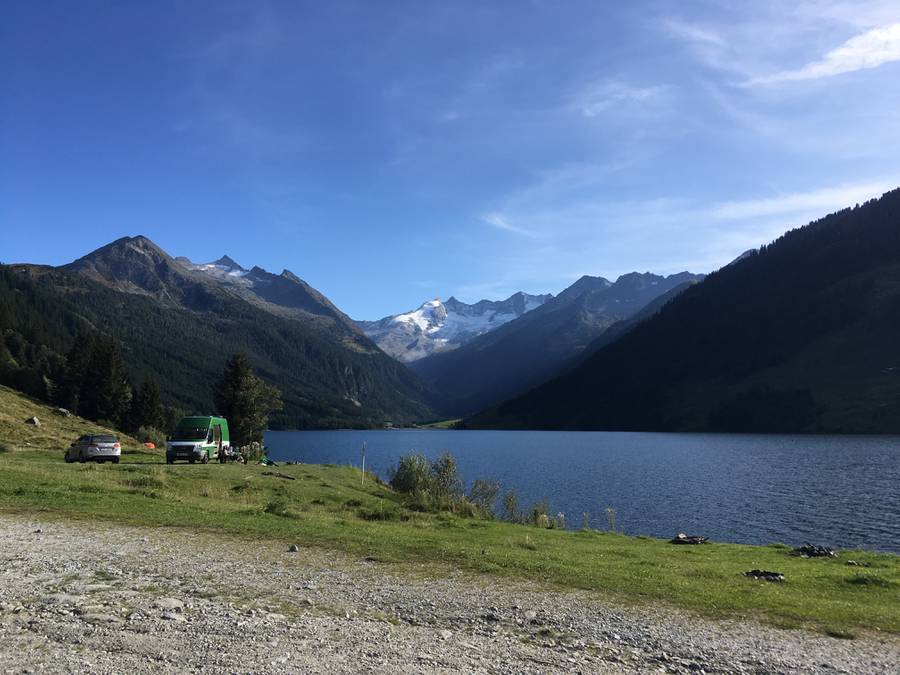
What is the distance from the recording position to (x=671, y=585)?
16219mm

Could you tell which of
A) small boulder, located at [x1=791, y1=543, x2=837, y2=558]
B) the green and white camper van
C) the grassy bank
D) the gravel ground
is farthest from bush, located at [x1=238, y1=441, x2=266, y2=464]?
Answer: small boulder, located at [x1=791, y1=543, x2=837, y2=558]

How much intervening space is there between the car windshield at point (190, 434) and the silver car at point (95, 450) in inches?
218

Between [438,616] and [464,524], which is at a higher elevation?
[438,616]

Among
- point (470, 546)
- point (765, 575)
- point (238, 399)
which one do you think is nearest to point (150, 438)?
point (238, 399)

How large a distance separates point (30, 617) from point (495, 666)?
315 inches

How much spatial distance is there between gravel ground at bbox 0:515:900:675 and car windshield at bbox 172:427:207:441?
36036mm

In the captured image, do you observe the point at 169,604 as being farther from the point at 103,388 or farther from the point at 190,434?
the point at 103,388

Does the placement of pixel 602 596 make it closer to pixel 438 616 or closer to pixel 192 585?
pixel 438 616

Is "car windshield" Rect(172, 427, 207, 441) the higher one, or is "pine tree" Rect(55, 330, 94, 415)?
"pine tree" Rect(55, 330, 94, 415)

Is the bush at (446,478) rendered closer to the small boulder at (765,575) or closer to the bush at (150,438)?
the small boulder at (765,575)

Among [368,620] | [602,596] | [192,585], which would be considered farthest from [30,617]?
[602,596]

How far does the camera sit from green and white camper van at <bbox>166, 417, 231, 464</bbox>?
161 ft

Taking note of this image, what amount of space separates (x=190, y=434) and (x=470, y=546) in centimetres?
3687

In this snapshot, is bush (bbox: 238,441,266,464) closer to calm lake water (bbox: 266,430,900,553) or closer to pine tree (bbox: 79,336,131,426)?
calm lake water (bbox: 266,430,900,553)
